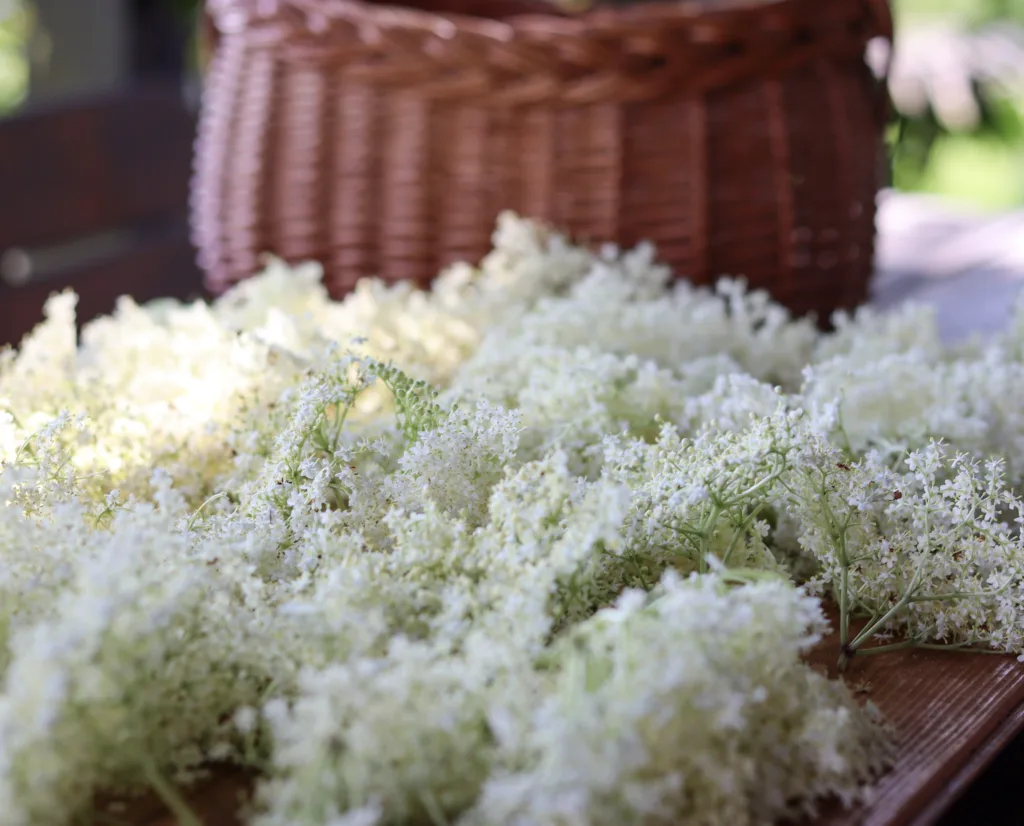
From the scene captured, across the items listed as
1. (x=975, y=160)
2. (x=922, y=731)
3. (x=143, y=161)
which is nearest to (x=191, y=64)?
(x=143, y=161)

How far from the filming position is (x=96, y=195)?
6.09 feet

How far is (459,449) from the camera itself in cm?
56

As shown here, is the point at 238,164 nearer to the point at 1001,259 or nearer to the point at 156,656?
the point at 156,656

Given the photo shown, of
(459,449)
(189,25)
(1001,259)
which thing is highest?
(189,25)

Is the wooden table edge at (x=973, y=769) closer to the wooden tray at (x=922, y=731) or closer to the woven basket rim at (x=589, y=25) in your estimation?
the wooden tray at (x=922, y=731)

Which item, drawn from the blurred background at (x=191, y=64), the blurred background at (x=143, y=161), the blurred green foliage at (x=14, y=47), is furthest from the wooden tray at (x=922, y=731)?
the blurred green foliage at (x=14, y=47)

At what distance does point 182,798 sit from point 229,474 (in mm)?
258

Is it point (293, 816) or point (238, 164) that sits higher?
point (238, 164)

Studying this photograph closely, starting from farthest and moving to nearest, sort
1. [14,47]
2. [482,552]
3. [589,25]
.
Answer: [14,47] < [589,25] < [482,552]

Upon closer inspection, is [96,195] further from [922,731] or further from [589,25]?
[922,731]

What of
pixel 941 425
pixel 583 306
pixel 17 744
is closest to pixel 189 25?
pixel 583 306

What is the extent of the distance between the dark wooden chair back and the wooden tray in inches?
53.9

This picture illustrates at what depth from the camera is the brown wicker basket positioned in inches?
38.0

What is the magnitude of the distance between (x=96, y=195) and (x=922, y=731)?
5.55 feet
